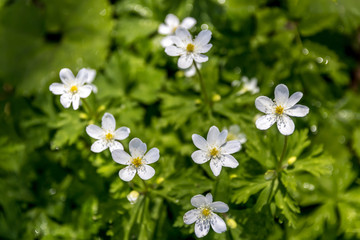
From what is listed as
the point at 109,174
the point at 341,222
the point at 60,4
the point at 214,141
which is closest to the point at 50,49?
the point at 60,4


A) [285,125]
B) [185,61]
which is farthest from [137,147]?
[285,125]

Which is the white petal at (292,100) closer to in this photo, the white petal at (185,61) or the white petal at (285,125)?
the white petal at (285,125)

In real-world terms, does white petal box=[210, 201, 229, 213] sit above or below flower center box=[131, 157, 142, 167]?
below

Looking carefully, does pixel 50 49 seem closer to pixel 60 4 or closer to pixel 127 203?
pixel 60 4

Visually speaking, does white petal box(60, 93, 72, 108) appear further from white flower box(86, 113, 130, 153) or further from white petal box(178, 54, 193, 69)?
white petal box(178, 54, 193, 69)

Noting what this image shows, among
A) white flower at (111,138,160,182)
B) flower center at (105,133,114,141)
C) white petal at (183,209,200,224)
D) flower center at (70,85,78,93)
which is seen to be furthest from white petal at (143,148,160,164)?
flower center at (70,85,78,93)

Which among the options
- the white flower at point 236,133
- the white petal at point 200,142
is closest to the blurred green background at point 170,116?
the white flower at point 236,133
